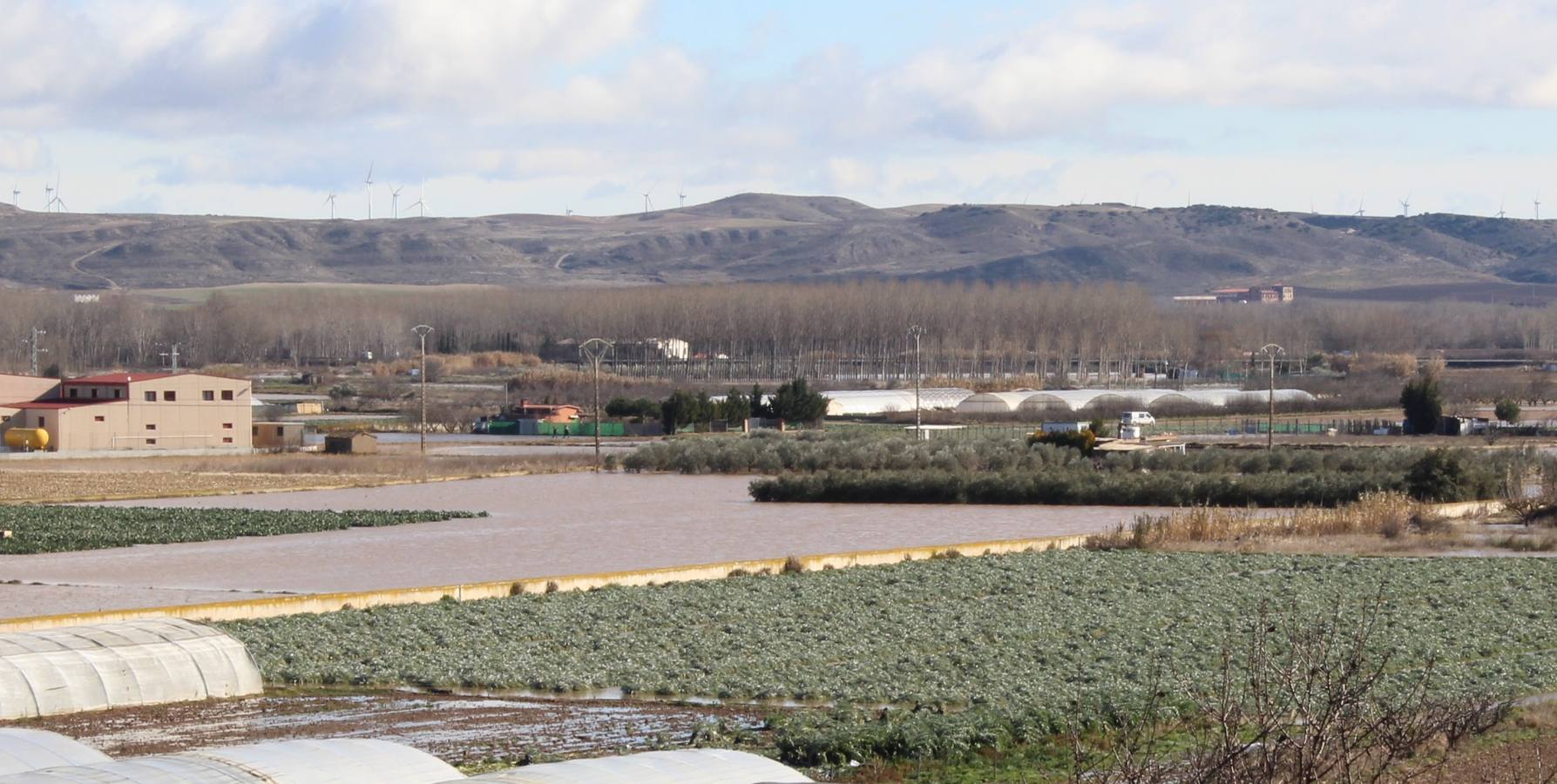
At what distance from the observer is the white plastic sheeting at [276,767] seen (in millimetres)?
8523

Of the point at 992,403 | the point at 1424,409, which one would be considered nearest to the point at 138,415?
the point at 992,403

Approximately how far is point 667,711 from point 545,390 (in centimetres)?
9880

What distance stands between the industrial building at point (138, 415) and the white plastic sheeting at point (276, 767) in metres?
60.1

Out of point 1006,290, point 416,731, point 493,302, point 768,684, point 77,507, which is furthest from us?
point 493,302

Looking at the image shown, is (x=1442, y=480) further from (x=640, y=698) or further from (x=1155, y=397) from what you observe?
(x=1155, y=397)

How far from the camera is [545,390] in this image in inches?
4434

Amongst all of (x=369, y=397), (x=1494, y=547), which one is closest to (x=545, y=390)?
(x=369, y=397)

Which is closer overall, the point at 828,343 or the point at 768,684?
the point at 768,684

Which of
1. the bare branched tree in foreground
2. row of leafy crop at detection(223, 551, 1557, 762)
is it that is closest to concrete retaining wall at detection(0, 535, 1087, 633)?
row of leafy crop at detection(223, 551, 1557, 762)

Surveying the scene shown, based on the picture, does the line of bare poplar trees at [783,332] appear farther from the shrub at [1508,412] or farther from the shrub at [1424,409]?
the shrub at [1424,409]

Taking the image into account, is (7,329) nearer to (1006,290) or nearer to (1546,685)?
(1006,290)

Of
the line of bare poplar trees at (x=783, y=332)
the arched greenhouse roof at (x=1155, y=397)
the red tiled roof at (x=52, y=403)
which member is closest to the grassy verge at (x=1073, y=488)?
the red tiled roof at (x=52, y=403)

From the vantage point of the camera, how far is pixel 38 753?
32.0 ft

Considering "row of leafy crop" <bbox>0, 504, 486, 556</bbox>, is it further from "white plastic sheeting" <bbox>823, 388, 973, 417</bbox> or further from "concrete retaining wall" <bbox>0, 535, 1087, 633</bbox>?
"white plastic sheeting" <bbox>823, 388, 973, 417</bbox>
